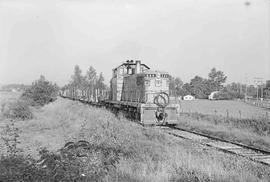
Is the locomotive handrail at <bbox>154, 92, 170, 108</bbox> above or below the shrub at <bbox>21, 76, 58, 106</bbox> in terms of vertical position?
below

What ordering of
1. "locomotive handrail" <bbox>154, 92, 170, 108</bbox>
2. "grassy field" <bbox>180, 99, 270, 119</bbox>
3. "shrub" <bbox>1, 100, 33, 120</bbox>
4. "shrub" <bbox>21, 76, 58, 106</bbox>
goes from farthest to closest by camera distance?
"shrub" <bbox>21, 76, 58, 106</bbox>, "grassy field" <bbox>180, 99, 270, 119</bbox>, "shrub" <bbox>1, 100, 33, 120</bbox>, "locomotive handrail" <bbox>154, 92, 170, 108</bbox>

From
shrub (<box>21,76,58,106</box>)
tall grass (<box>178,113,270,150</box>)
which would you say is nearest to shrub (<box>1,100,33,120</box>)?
shrub (<box>21,76,58,106</box>)

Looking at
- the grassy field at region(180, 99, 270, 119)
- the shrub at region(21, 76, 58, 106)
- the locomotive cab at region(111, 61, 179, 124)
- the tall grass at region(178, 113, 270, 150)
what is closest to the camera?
the tall grass at region(178, 113, 270, 150)

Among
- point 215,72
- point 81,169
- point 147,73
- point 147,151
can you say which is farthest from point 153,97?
point 215,72

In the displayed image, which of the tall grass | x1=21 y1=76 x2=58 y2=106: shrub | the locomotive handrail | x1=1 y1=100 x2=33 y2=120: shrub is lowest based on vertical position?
the tall grass

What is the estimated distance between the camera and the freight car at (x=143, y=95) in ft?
53.9

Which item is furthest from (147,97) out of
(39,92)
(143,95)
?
(39,92)

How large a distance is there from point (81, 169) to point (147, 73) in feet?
40.7

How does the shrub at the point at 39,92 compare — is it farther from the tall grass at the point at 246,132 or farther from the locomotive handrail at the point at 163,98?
Answer: the locomotive handrail at the point at 163,98

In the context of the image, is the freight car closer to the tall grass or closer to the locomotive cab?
the locomotive cab

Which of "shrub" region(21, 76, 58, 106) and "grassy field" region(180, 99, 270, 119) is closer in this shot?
"grassy field" region(180, 99, 270, 119)

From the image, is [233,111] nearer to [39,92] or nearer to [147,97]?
[147,97]

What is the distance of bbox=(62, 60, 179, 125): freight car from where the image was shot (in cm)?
1642

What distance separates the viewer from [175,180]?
18.8 ft
